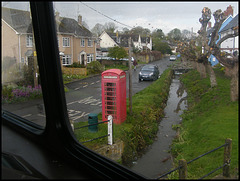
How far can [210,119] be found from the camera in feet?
5.25

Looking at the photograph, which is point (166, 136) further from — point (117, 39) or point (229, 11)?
point (229, 11)

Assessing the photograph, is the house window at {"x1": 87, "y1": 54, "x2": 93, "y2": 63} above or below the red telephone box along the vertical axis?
above

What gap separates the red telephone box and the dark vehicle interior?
2.10m

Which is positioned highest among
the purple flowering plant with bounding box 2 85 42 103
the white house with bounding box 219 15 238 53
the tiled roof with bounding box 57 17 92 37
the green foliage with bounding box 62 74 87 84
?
the tiled roof with bounding box 57 17 92 37

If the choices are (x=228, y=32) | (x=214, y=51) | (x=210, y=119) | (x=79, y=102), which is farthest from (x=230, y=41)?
(x=79, y=102)

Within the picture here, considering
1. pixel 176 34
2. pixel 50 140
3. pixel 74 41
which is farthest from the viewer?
pixel 74 41

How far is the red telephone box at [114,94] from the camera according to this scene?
4.21 metres

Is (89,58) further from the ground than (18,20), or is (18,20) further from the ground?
(18,20)

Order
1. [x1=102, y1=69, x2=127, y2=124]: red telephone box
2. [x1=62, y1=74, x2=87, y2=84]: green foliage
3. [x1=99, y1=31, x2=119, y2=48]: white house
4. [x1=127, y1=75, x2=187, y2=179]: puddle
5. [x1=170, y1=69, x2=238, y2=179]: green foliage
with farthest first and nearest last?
[x1=102, y1=69, x2=127, y2=124]: red telephone box, [x1=127, y1=75, x2=187, y2=179]: puddle, [x1=99, y1=31, x2=119, y2=48]: white house, [x1=62, y1=74, x2=87, y2=84]: green foliage, [x1=170, y1=69, x2=238, y2=179]: green foliage

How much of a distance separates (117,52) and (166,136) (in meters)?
1.76

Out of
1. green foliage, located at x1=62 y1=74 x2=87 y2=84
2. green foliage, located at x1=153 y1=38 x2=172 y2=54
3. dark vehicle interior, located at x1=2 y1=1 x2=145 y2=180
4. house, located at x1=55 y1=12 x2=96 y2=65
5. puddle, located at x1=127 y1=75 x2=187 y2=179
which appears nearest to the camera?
dark vehicle interior, located at x1=2 y1=1 x2=145 y2=180

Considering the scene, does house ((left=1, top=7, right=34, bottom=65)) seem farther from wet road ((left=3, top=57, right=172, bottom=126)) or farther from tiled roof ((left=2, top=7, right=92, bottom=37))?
wet road ((left=3, top=57, right=172, bottom=126))

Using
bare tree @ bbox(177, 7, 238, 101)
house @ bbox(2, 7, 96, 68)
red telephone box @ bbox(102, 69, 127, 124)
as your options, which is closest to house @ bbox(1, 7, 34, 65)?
house @ bbox(2, 7, 96, 68)

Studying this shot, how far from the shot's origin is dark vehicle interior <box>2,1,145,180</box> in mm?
1695
